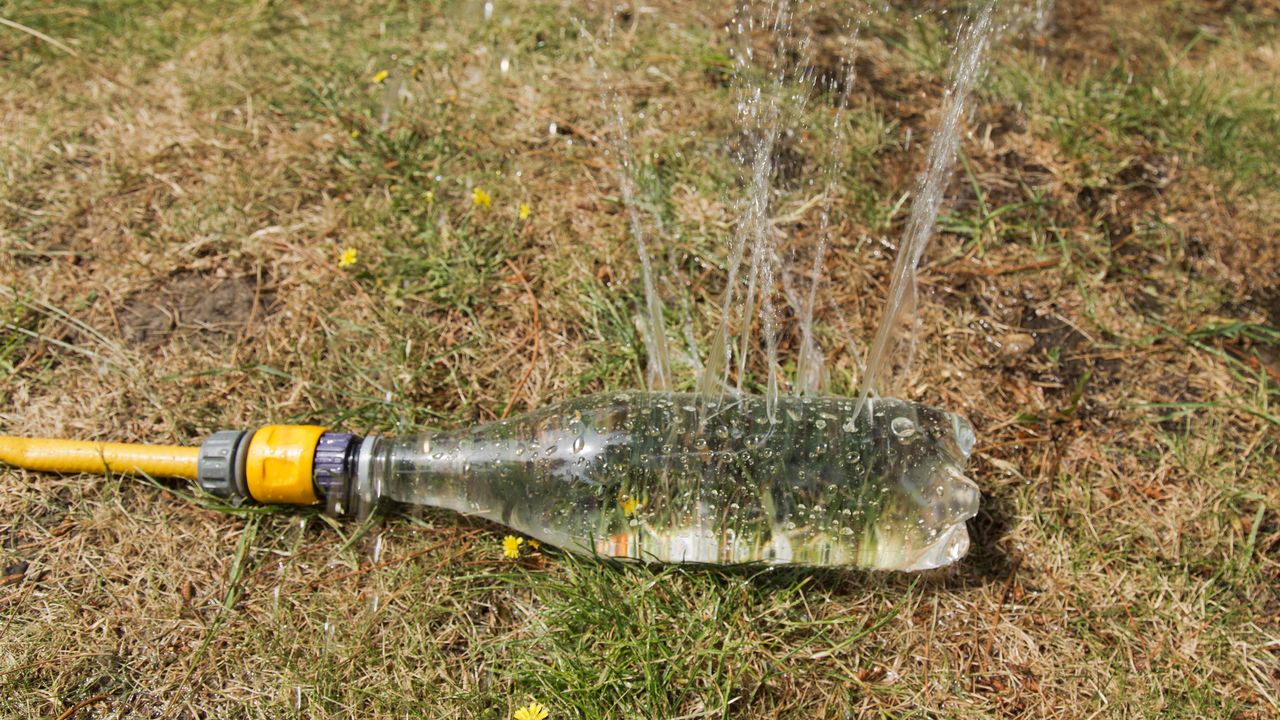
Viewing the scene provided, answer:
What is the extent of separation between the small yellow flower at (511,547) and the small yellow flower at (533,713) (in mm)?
309

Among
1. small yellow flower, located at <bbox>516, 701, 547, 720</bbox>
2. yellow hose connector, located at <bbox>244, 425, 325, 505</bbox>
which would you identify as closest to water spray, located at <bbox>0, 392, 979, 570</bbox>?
yellow hose connector, located at <bbox>244, 425, 325, 505</bbox>

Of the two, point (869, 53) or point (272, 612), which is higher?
point (869, 53)

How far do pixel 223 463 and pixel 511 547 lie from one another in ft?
1.97

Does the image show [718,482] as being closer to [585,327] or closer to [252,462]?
[585,327]

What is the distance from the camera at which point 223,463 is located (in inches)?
75.7

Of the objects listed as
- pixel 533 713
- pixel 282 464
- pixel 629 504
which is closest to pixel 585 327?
pixel 629 504

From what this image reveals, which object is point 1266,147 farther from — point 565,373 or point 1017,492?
point 565,373

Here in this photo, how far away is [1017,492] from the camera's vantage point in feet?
7.04

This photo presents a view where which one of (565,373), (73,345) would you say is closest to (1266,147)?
(565,373)

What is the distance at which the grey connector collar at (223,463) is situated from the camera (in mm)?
1925

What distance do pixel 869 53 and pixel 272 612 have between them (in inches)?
90.6

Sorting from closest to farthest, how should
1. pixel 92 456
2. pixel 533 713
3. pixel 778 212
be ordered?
pixel 533 713 → pixel 92 456 → pixel 778 212

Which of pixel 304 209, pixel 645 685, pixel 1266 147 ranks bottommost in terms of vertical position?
pixel 645 685

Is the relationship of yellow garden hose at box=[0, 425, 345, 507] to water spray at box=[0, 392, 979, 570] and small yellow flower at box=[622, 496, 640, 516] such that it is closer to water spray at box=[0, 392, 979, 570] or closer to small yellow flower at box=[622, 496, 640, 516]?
water spray at box=[0, 392, 979, 570]
